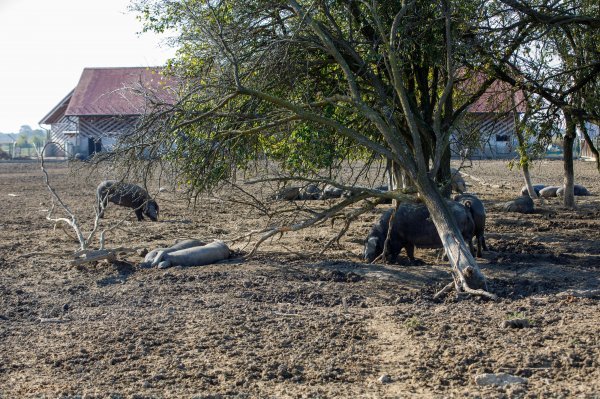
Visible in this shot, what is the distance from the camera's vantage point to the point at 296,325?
8484mm

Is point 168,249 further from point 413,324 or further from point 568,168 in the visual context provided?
point 568,168

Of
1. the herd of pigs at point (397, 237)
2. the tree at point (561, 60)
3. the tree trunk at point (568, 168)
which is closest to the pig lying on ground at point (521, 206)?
the tree trunk at point (568, 168)

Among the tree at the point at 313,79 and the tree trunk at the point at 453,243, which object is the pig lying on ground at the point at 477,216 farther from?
the tree trunk at the point at 453,243

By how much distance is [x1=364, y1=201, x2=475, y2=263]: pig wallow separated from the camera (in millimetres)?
12359

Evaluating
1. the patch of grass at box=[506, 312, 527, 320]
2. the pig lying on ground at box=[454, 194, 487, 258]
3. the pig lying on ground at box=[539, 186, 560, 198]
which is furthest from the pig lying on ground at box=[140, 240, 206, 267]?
the pig lying on ground at box=[539, 186, 560, 198]

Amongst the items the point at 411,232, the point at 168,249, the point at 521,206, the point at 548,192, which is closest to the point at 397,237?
the point at 411,232

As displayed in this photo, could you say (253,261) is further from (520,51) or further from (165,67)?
(520,51)

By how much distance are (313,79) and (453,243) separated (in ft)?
14.9

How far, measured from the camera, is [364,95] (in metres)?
13.5

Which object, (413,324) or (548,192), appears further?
(548,192)

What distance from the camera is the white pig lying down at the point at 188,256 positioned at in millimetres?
12227

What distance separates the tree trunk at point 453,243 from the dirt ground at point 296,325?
0.39m

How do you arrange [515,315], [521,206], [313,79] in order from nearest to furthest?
[515,315], [313,79], [521,206]

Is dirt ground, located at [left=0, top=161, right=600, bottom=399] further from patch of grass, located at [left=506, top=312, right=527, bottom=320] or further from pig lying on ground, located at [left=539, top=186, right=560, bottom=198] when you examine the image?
pig lying on ground, located at [left=539, top=186, right=560, bottom=198]
